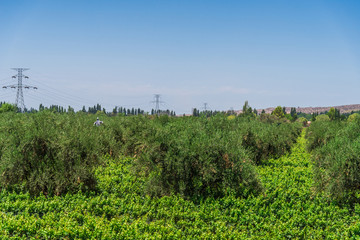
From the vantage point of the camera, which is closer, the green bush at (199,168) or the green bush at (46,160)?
the green bush at (46,160)

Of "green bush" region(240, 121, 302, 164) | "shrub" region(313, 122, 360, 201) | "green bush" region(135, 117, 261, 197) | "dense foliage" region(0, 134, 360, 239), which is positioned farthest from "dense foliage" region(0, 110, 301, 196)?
A: "green bush" region(240, 121, 302, 164)

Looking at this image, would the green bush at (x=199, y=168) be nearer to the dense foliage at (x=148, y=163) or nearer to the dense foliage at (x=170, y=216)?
the dense foliage at (x=148, y=163)

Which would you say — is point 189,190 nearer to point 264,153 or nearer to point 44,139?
point 44,139

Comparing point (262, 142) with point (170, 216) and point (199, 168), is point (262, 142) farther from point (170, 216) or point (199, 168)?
point (170, 216)

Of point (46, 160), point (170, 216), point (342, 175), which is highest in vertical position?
point (46, 160)

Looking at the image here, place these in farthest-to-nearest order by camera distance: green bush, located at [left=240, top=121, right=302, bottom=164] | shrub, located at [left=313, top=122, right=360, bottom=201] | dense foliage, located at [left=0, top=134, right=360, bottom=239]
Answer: green bush, located at [left=240, top=121, right=302, bottom=164], shrub, located at [left=313, top=122, right=360, bottom=201], dense foliage, located at [left=0, top=134, right=360, bottom=239]

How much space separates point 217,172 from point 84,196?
545 cm

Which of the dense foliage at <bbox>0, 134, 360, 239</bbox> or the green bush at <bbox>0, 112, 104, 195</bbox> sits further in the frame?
the green bush at <bbox>0, 112, 104, 195</bbox>

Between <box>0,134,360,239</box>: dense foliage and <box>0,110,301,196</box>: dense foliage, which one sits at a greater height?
<box>0,110,301,196</box>: dense foliage

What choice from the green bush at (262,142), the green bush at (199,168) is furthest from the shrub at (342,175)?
the green bush at (262,142)

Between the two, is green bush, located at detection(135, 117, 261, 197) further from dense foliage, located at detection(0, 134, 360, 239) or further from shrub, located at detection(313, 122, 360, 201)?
shrub, located at detection(313, 122, 360, 201)

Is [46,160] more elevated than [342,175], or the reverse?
[46,160]

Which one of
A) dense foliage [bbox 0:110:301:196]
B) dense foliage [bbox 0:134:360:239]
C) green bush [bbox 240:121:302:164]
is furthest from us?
green bush [bbox 240:121:302:164]

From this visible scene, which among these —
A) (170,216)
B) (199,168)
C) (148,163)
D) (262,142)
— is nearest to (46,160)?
(148,163)
